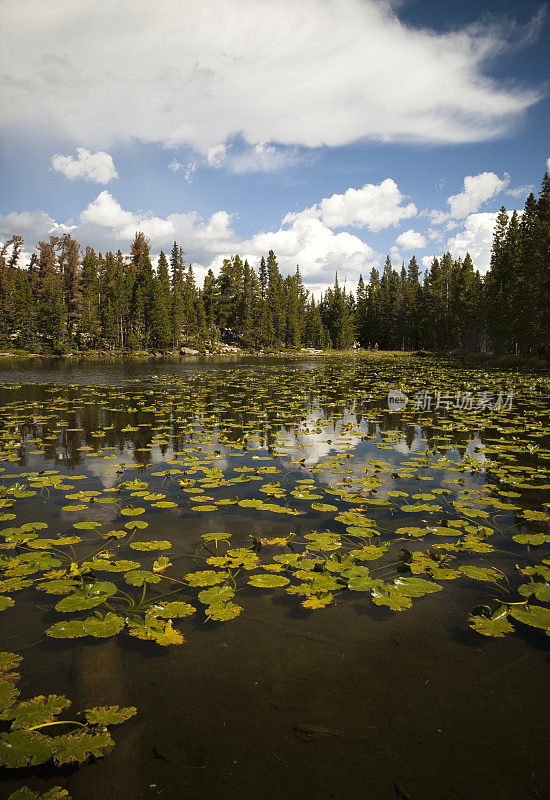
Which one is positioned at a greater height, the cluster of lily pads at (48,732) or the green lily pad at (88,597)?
the green lily pad at (88,597)

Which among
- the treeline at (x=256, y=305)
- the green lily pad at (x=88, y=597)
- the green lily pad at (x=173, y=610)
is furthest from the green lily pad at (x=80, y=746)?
the treeline at (x=256, y=305)

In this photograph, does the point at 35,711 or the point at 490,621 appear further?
the point at 490,621

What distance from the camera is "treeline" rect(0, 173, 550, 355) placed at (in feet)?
124

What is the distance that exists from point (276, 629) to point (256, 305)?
231 ft

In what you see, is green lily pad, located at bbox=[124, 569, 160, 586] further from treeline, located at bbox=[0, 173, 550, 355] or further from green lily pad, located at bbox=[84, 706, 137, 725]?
treeline, located at bbox=[0, 173, 550, 355]

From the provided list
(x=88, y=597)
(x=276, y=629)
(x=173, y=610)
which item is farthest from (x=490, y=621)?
(x=88, y=597)

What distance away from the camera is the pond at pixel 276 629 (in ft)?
6.34

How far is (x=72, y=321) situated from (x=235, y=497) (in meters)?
59.3

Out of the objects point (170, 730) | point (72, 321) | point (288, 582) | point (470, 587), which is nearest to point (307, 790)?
point (170, 730)

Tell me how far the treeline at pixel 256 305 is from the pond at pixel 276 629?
104 feet

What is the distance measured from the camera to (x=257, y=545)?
403cm

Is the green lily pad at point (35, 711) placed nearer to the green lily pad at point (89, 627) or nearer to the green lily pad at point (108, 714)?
the green lily pad at point (108, 714)

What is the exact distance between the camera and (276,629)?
2.90 metres

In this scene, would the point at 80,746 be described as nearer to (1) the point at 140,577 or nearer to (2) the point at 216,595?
(2) the point at 216,595
